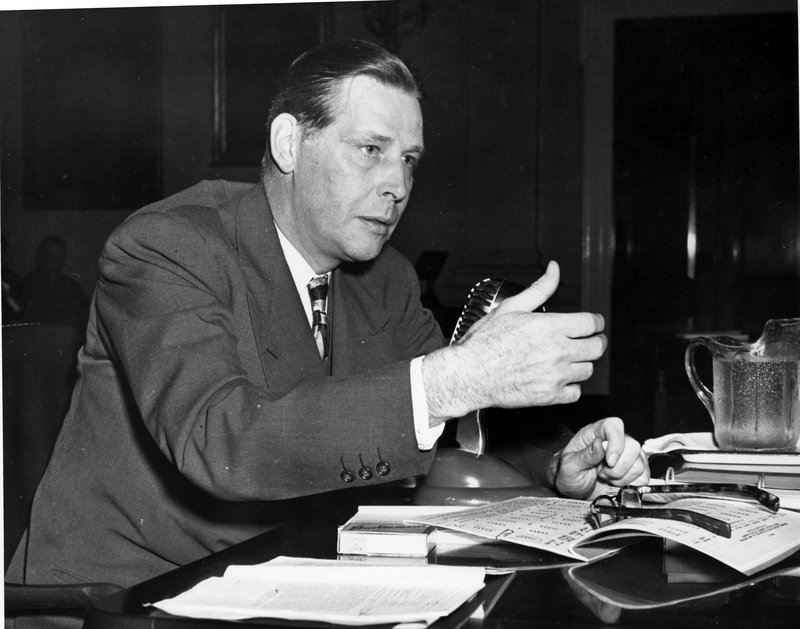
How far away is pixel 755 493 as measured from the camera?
0.86 meters

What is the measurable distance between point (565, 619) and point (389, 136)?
1.15m

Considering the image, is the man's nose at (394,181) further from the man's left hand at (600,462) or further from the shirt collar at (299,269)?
the man's left hand at (600,462)

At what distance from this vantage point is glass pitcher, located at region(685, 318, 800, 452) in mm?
1270

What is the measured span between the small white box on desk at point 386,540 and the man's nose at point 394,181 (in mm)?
923

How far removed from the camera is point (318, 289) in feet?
5.39

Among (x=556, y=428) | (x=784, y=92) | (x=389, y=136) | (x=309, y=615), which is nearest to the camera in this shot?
(x=309, y=615)

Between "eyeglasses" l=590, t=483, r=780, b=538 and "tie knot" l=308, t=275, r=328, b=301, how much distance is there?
2.84 feet

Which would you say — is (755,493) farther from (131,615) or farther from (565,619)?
(131,615)

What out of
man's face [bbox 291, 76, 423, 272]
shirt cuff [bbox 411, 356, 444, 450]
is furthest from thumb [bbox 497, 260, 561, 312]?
man's face [bbox 291, 76, 423, 272]

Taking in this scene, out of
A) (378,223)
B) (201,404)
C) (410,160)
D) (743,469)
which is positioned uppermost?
(410,160)

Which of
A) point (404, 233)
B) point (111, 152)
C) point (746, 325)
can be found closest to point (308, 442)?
point (404, 233)

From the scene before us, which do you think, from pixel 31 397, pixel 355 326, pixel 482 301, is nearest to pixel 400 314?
pixel 355 326

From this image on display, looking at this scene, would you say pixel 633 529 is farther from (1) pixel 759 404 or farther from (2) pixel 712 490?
(1) pixel 759 404

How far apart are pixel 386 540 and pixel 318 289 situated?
3.12ft
